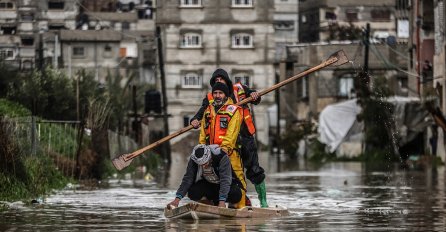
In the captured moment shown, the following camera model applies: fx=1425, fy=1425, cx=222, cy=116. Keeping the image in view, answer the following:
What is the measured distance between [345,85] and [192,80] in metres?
13.7

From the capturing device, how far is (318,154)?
67.6 metres


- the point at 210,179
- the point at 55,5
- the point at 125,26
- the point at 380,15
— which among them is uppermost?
the point at 55,5

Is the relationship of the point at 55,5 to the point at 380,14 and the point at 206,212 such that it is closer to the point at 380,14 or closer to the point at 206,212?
the point at 380,14

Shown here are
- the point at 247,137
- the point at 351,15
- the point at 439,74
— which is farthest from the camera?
the point at 351,15

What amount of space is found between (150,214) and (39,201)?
11.2ft

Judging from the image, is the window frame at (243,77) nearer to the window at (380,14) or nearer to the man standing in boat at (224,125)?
the window at (380,14)

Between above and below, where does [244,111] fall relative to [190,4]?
below

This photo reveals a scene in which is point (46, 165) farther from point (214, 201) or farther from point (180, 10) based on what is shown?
point (180, 10)

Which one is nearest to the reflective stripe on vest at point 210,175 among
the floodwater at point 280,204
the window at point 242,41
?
the floodwater at point 280,204

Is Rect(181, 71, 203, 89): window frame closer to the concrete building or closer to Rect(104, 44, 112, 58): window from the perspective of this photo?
Rect(104, 44, 112, 58): window

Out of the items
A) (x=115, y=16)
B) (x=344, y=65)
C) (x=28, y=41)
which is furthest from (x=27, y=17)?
(x=344, y=65)

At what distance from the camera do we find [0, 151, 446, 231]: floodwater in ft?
54.0

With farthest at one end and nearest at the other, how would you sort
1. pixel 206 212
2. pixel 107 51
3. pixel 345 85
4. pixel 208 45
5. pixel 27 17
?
1. pixel 27 17
2. pixel 107 51
3. pixel 208 45
4. pixel 345 85
5. pixel 206 212

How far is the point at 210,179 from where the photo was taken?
1831 cm
